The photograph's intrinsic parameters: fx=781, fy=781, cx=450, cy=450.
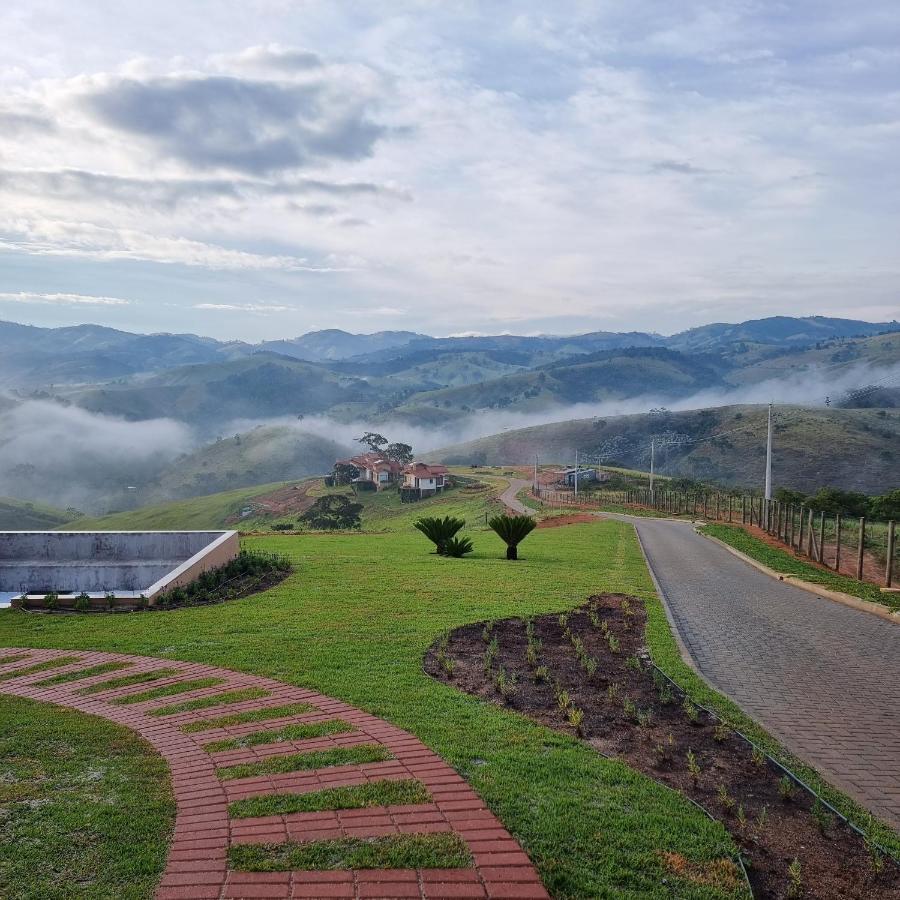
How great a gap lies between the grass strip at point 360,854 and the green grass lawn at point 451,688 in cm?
45

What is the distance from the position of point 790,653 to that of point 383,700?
542cm

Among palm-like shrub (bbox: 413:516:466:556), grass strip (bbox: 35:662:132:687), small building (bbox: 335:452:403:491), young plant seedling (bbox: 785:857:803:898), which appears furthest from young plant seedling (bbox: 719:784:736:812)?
small building (bbox: 335:452:403:491)

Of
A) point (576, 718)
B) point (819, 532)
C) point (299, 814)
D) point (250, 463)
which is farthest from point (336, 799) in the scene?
point (250, 463)

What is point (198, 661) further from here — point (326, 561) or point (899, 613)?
point (899, 613)

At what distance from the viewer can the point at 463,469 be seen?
302 feet

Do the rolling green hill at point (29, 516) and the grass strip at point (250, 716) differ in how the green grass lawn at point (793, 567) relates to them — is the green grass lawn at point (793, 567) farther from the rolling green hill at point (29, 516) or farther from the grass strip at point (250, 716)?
the rolling green hill at point (29, 516)

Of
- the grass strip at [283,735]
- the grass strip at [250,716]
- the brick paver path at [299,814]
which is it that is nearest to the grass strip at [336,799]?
the brick paver path at [299,814]

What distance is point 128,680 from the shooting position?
750 cm

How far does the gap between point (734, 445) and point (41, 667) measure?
111983 mm

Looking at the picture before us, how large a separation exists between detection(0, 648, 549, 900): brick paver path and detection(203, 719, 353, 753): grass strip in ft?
0.21

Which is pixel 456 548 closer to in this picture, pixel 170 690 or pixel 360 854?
pixel 170 690

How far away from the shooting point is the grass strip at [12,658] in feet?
27.1

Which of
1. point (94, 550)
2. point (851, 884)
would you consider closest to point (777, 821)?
point (851, 884)

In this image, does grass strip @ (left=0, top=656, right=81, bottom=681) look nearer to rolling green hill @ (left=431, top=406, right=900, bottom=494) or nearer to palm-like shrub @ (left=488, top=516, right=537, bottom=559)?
palm-like shrub @ (left=488, top=516, right=537, bottom=559)
